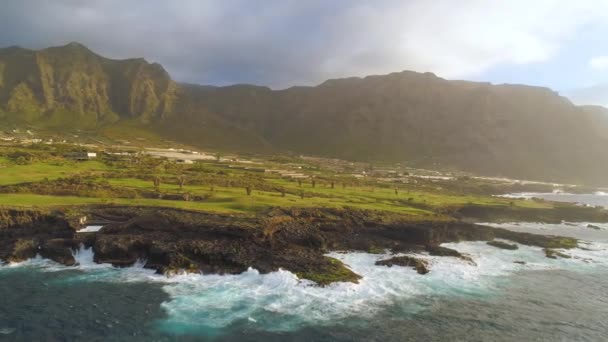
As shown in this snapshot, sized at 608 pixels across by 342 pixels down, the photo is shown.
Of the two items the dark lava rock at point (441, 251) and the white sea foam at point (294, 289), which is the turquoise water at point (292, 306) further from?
the dark lava rock at point (441, 251)

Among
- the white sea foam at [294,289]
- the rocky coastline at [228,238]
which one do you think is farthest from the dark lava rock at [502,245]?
the white sea foam at [294,289]

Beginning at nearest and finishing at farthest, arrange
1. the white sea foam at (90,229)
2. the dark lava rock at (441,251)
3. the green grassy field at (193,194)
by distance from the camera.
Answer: the white sea foam at (90,229)
the dark lava rock at (441,251)
the green grassy field at (193,194)

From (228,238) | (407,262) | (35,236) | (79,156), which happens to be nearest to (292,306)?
(228,238)

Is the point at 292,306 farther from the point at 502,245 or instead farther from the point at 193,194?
the point at 502,245

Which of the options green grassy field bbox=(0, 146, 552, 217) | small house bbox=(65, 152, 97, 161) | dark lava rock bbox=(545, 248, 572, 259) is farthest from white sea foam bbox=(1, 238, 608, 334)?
small house bbox=(65, 152, 97, 161)

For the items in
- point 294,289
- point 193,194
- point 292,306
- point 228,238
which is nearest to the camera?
point 292,306

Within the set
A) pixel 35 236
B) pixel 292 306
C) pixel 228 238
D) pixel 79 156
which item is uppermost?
pixel 79 156
